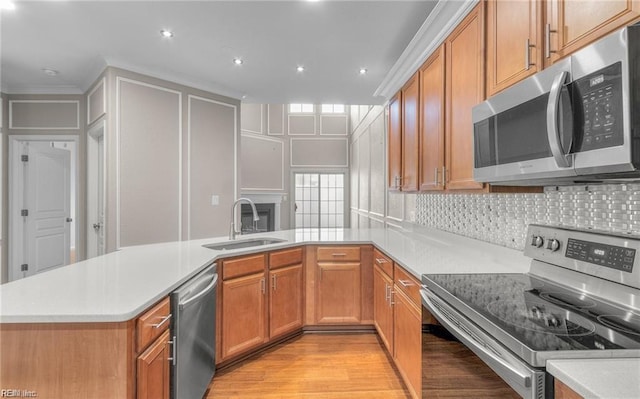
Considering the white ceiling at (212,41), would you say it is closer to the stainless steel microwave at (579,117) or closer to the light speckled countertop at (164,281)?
the stainless steel microwave at (579,117)

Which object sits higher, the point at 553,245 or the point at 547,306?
the point at 553,245

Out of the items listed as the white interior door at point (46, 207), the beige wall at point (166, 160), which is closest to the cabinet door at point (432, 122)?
the beige wall at point (166, 160)

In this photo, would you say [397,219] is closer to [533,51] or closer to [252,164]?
[533,51]

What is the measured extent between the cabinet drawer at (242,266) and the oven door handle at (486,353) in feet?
4.47

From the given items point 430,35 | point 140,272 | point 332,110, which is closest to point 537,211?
point 430,35

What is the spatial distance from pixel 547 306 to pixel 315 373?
5.46ft

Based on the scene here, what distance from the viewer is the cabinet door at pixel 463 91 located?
1.76 metres

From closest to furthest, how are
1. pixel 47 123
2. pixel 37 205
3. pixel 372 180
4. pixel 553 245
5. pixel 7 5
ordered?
pixel 553 245 → pixel 7 5 → pixel 47 123 → pixel 37 205 → pixel 372 180

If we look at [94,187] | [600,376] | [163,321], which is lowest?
[163,321]

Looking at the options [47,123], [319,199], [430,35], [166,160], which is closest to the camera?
[430,35]

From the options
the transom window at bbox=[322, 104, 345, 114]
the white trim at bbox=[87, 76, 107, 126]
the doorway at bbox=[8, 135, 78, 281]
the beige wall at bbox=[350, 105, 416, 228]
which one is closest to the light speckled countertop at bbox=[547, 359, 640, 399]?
the beige wall at bbox=[350, 105, 416, 228]

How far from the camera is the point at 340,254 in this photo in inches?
110

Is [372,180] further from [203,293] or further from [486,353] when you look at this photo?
[486,353]

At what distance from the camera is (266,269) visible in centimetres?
247
